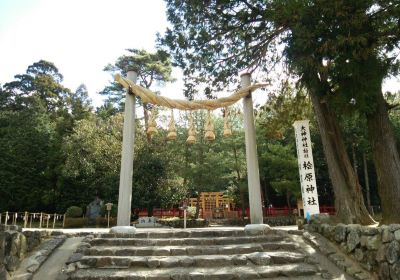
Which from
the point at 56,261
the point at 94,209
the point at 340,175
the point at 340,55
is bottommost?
the point at 56,261

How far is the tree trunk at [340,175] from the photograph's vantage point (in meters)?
7.96

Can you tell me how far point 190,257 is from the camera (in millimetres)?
5398

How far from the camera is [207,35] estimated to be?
970cm

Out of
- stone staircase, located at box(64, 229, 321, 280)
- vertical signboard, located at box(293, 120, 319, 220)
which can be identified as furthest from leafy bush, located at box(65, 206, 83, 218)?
vertical signboard, located at box(293, 120, 319, 220)

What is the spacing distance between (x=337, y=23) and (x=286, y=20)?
1248mm

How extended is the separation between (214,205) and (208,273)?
21360 millimetres

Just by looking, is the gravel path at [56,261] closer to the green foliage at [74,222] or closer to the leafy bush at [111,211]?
the green foliage at [74,222]

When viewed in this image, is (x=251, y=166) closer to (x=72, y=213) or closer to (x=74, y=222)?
(x=74, y=222)

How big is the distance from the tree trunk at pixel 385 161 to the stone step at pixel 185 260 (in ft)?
9.95

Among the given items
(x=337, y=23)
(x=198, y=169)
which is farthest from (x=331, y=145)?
(x=198, y=169)

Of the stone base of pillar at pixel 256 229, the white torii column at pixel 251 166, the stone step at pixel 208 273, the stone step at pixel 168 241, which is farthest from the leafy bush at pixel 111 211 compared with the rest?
the stone step at pixel 208 273

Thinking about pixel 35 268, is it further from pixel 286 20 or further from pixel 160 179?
pixel 160 179

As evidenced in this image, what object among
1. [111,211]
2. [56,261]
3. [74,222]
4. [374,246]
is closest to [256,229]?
[374,246]

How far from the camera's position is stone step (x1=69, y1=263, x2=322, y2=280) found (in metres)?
4.70
